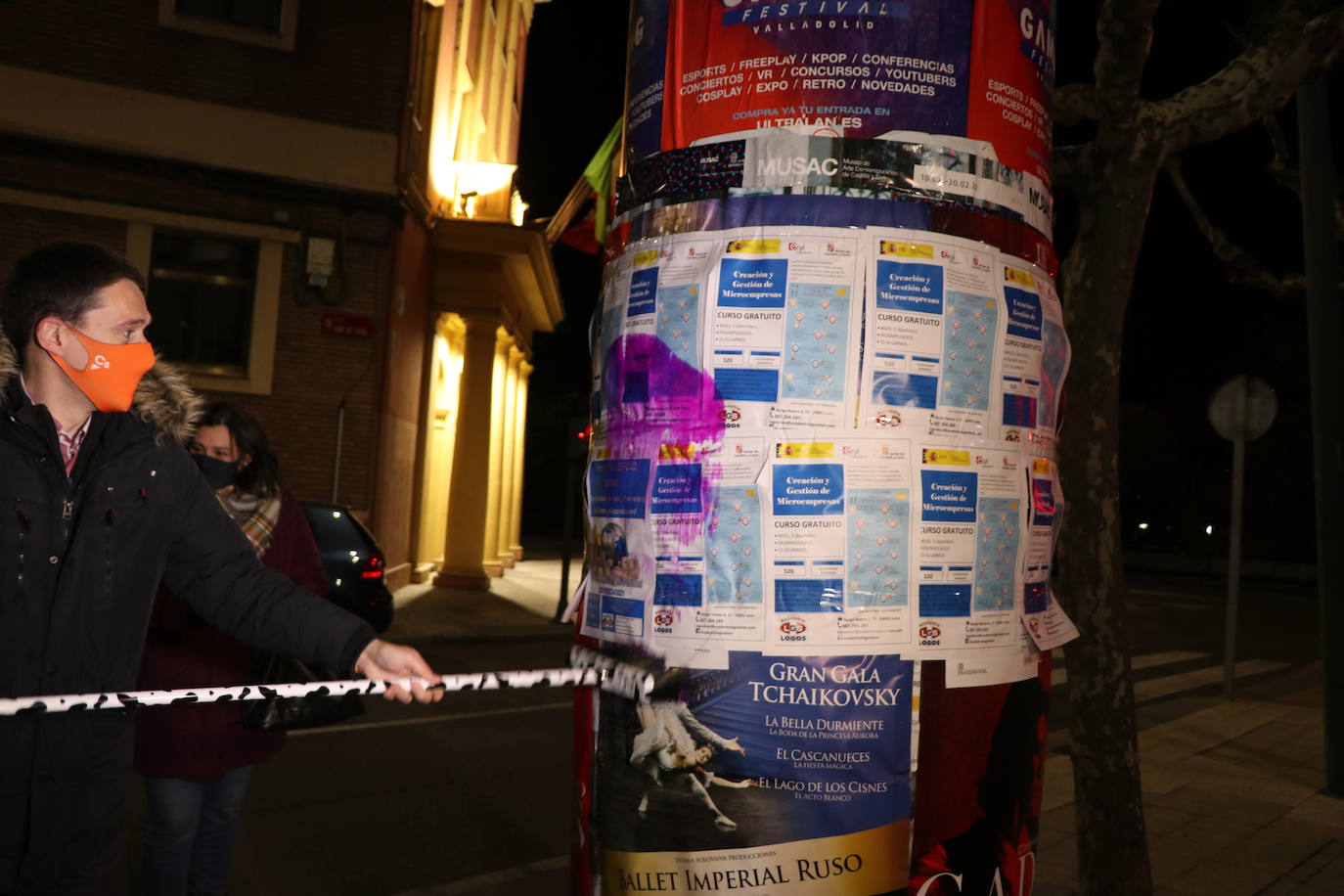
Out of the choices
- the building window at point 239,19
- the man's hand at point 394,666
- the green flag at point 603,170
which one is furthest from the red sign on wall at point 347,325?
the man's hand at point 394,666

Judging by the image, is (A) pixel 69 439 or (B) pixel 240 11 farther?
(B) pixel 240 11

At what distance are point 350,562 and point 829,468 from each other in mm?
9500

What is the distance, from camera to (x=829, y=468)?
2672 millimetres

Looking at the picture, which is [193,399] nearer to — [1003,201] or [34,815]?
[34,815]

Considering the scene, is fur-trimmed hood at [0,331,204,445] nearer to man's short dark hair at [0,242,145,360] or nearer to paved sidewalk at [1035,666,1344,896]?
man's short dark hair at [0,242,145,360]

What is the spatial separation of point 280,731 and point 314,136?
43.2ft

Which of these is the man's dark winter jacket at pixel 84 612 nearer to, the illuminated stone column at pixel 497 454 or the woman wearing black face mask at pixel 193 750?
the woman wearing black face mask at pixel 193 750

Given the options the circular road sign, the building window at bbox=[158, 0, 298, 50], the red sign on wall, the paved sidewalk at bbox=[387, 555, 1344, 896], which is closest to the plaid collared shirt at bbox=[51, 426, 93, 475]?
the paved sidewalk at bbox=[387, 555, 1344, 896]

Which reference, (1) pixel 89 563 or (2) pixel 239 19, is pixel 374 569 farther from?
(1) pixel 89 563

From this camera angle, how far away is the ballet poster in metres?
2.67

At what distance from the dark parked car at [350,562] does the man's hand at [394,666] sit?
29.1 feet

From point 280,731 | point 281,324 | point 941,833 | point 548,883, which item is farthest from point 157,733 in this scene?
point 281,324

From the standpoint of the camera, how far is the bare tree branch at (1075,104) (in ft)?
15.4


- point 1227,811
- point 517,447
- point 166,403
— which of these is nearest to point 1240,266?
point 1227,811
